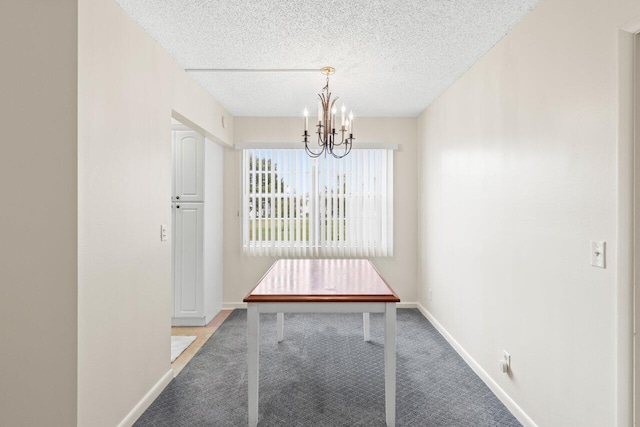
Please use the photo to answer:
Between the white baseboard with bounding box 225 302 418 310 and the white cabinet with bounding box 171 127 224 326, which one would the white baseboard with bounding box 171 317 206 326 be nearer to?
the white cabinet with bounding box 171 127 224 326

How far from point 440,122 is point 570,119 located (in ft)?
6.67

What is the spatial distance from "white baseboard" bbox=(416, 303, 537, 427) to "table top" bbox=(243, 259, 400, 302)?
3.52 feet

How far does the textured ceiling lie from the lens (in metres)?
2.08

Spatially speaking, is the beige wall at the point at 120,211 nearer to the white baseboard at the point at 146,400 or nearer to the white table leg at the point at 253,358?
the white baseboard at the point at 146,400

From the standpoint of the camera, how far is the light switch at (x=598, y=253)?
5.07 feet

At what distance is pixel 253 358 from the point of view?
2.09 metres

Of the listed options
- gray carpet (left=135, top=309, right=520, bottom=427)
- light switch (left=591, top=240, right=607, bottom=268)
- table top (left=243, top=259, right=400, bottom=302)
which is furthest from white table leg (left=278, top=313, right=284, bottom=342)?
light switch (left=591, top=240, right=607, bottom=268)

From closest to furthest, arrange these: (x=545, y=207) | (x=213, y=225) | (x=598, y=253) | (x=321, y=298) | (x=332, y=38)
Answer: (x=598, y=253) → (x=545, y=207) → (x=321, y=298) → (x=332, y=38) → (x=213, y=225)

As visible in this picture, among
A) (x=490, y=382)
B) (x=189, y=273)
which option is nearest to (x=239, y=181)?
(x=189, y=273)

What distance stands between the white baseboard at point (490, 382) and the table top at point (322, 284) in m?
1.07
